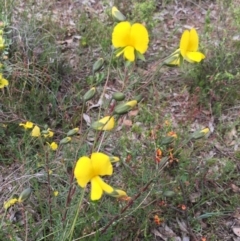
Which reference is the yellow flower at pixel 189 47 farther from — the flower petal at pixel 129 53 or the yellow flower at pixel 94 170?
the yellow flower at pixel 94 170

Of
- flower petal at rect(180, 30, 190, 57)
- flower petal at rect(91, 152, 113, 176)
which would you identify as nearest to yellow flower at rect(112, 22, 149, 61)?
flower petal at rect(180, 30, 190, 57)

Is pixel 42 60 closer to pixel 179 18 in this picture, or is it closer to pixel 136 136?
pixel 136 136

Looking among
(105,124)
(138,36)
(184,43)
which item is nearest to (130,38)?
(138,36)

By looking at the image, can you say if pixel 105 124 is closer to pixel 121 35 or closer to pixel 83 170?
pixel 83 170

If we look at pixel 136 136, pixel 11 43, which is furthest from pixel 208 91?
pixel 11 43

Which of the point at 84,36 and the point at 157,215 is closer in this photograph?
the point at 157,215
